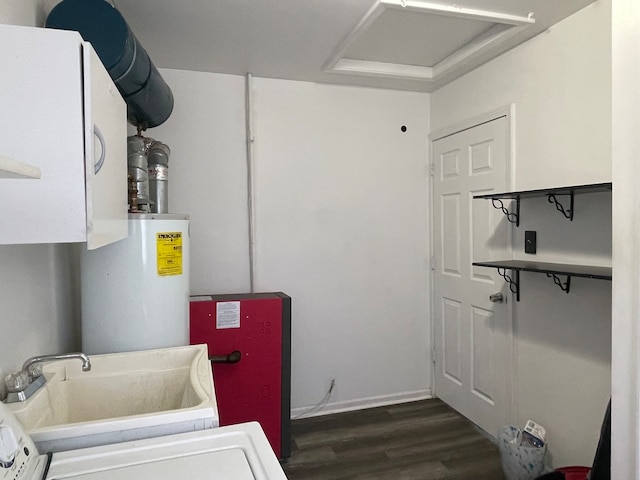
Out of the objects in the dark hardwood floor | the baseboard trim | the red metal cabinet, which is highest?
the red metal cabinet

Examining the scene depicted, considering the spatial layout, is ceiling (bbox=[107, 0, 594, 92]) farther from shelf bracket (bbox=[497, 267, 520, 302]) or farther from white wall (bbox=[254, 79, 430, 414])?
shelf bracket (bbox=[497, 267, 520, 302])

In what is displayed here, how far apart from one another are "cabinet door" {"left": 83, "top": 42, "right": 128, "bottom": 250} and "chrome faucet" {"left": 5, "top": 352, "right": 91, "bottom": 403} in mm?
412

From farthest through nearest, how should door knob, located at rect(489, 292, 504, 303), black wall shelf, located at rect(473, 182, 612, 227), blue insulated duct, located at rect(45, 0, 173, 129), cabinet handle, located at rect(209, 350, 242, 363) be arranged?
door knob, located at rect(489, 292, 504, 303) → cabinet handle, located at rect(209, 350, 242, 363) → black wall shelf, located at rect(473, 182, 612, 227) → blue insulated duct, located at rect(45, 0, 173, 129)

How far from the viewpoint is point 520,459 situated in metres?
2.06

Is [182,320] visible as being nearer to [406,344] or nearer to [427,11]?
[427,11]

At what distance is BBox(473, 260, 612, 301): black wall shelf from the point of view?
175 centimetres

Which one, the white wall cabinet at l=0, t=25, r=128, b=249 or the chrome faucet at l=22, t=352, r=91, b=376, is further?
the chrome faucet at l=22, t=352, r=91, b=376

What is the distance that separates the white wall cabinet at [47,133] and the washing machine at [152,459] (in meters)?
0.39

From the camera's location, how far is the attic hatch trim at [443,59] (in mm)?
1935

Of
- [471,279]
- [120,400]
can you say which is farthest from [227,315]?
[471,279]

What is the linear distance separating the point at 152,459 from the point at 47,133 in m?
0.75

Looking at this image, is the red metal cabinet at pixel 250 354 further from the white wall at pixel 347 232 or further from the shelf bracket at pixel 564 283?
the shelf bracket at pixel 564 283

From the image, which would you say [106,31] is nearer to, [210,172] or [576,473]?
[210,172]

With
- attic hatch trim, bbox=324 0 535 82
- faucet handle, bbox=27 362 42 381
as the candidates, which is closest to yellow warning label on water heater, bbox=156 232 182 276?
faucet handle, bbox=27 362 42 381
